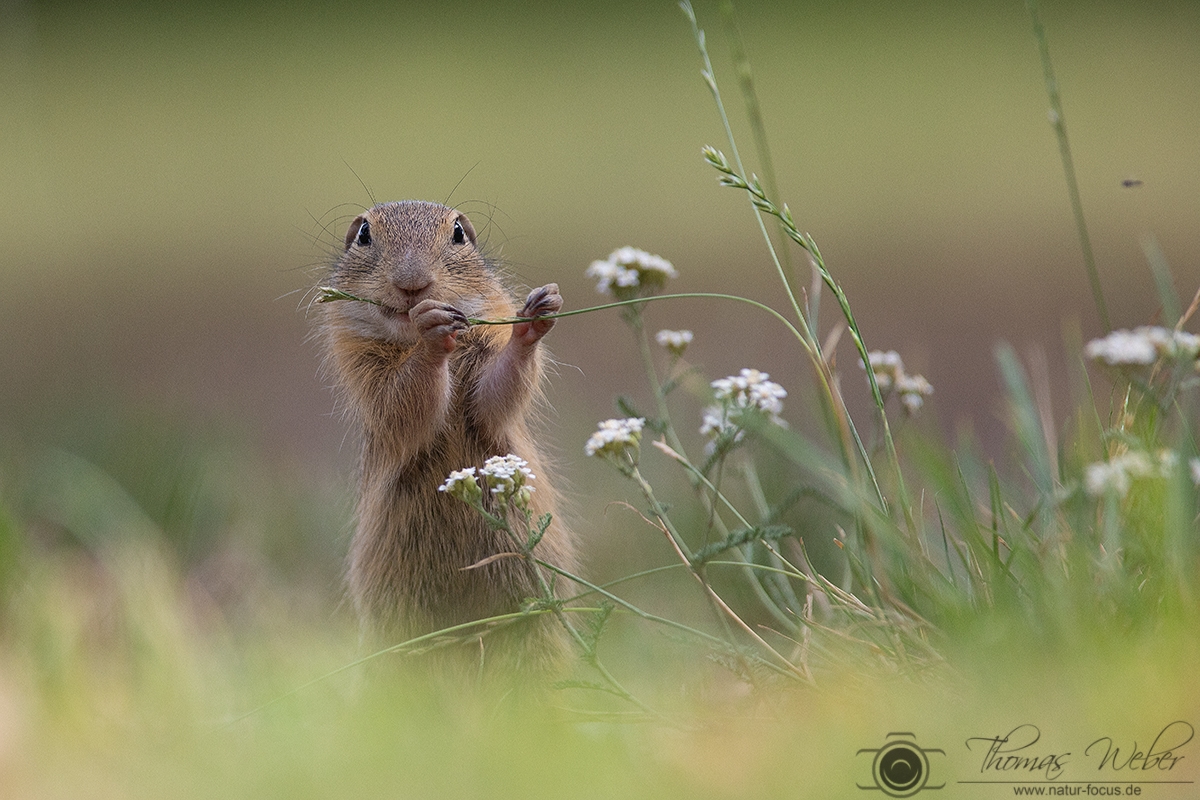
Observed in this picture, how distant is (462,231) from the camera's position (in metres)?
2.60

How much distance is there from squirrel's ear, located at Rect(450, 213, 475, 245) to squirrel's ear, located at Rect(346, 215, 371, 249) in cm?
21

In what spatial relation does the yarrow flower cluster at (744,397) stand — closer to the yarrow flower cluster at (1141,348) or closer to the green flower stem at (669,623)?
the green flower stem at (669,623)

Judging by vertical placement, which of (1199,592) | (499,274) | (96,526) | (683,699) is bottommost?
(683,699)

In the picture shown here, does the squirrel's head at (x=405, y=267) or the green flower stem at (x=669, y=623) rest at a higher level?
the squirrel's head at (x=405, y=267)

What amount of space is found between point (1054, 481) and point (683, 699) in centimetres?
77

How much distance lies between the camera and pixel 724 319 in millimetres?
4996

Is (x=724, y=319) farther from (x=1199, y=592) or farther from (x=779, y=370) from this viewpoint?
(x=1199, y=592)

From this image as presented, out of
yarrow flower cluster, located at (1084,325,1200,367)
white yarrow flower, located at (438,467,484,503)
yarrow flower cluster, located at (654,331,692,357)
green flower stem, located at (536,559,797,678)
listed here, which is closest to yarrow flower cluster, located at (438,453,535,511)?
white yarrow flower, located at (438,467,484,503)

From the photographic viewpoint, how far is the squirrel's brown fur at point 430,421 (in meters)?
2.27

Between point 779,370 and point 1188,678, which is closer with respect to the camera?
point 1188,678

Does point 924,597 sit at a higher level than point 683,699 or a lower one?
higher

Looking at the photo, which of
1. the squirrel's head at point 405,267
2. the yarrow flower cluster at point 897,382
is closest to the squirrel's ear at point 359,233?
the squirrel's head at point 405,267

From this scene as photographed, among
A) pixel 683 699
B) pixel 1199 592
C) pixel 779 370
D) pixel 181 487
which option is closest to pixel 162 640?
pixel 683 699

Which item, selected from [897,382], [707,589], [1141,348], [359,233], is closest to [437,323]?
[359,233]
